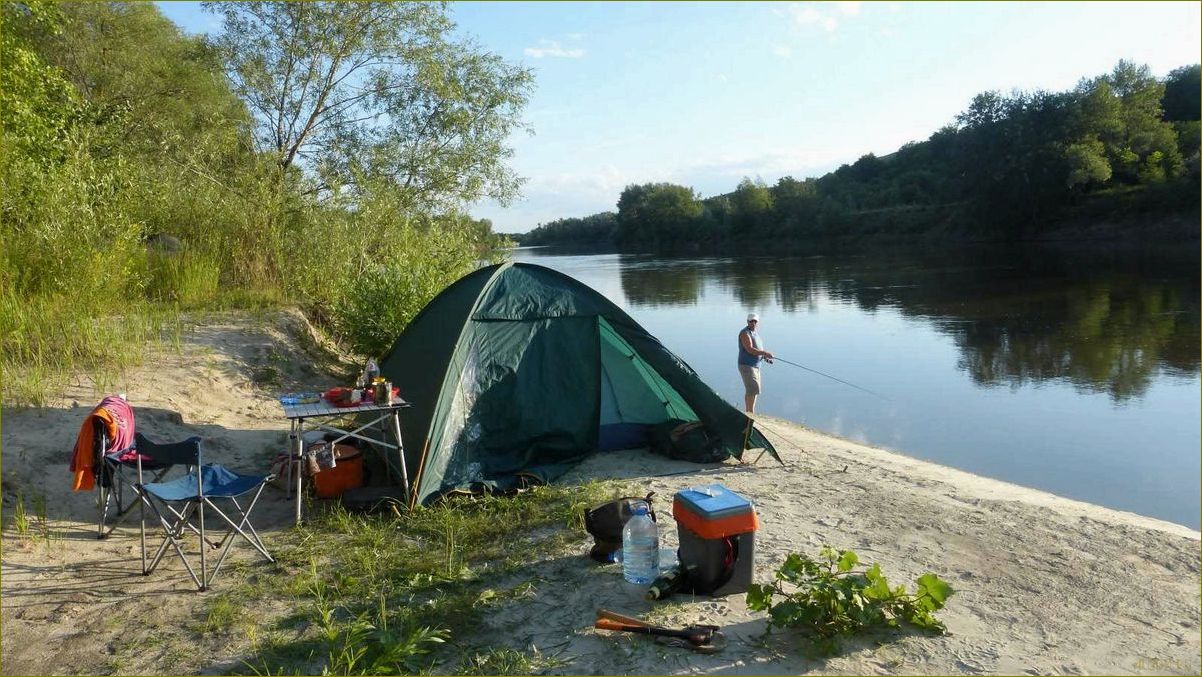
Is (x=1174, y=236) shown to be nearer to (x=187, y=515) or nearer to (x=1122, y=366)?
(x=1122, y=366)

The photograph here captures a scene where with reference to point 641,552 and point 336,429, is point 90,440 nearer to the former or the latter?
point 336,429

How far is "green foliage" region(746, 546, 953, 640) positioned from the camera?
12.7 ft

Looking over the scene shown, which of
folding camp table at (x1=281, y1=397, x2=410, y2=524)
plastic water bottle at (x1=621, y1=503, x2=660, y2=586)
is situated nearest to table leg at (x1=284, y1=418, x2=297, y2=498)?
folding camp table at (x1=281, y1=397, x2=410, y2=524)

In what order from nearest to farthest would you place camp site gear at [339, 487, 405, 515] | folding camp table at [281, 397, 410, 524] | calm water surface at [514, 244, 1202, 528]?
1. folding camp table at [281, 397, 410, 524]
2. camp site gear at [339, 487, 405, 515]
3. calm water surface at [514, 244, 1202, 528]

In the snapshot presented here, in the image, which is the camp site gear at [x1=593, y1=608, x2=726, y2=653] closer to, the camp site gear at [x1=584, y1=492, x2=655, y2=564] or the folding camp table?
the camp site gear at [x1=584, y1=492, x2=655, y2=564]

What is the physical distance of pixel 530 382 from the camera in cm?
692

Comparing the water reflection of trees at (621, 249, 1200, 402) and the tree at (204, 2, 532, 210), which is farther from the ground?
the tree at (204, 2, 532, 210)

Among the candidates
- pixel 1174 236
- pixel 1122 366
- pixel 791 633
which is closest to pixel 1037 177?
pixel 1174 236

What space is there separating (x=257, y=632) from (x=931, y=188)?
6543 centimetres

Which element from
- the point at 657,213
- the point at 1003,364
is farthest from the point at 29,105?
the point at 657,213

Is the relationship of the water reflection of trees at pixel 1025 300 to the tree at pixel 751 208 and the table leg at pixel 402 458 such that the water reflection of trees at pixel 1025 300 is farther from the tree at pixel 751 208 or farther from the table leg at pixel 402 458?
the tree at pixel 751 208

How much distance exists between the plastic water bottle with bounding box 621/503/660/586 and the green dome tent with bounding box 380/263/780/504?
1981 mm

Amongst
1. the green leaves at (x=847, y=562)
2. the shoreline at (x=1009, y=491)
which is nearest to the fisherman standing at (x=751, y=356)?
the shoreline at (x=1009, y=491)

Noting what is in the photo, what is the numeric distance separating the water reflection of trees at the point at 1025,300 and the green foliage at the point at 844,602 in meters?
10.4
